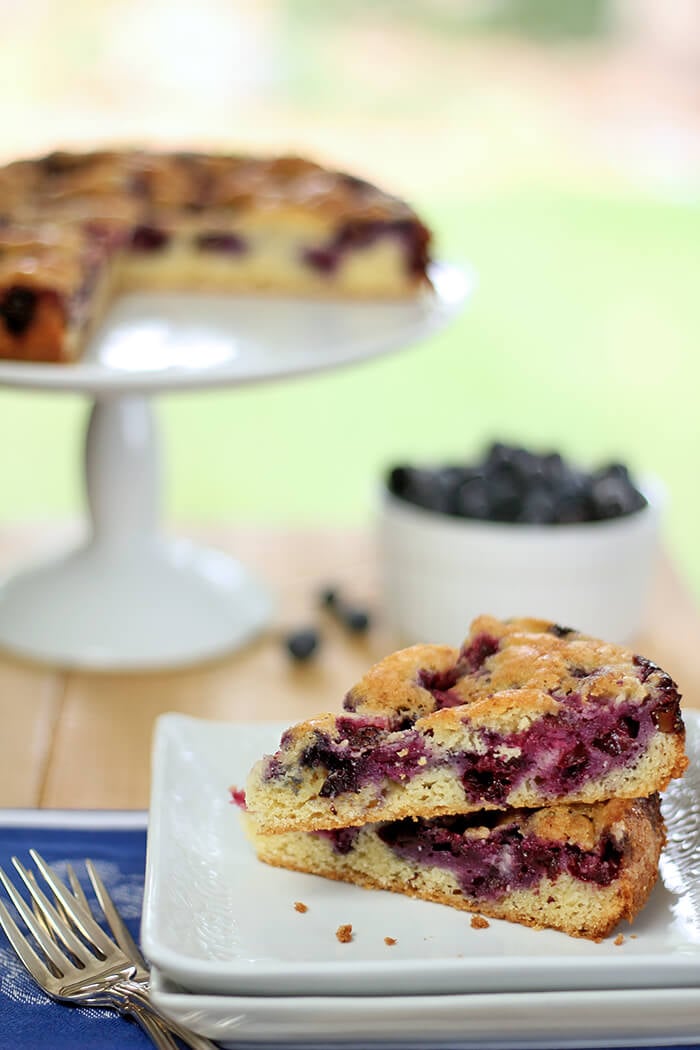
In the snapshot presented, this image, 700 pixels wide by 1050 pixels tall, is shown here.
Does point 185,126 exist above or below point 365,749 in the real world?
below

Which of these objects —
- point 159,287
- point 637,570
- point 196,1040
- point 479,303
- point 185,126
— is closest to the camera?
point 196,1040

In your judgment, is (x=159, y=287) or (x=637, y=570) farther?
(x=159, y=287)

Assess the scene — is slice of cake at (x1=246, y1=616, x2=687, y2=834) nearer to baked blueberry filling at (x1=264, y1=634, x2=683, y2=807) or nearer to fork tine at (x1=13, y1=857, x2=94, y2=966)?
baked blueberry filling at (x1=264, y1=634, x2=683, y2=807)

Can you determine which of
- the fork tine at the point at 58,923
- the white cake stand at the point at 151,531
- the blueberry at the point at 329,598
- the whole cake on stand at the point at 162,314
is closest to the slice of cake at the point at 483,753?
the fork tine at the point at 58,923

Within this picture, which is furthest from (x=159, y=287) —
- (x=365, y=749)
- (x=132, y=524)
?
(x=365, y=749)

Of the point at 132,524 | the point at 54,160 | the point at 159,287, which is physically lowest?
the point at 132,524

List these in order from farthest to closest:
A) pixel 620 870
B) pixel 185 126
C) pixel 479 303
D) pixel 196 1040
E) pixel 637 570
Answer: pixel 185 126, pixel 479 303, pixel 637 570, pixel 620 870, pixel 196 1040

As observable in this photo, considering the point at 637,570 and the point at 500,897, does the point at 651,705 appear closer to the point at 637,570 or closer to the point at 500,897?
Answer: the point at 500,897

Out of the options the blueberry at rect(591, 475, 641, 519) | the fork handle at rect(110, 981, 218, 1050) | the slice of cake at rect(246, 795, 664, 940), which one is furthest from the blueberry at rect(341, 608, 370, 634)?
the fork handle at rect(110, 981, 218, 1050)
